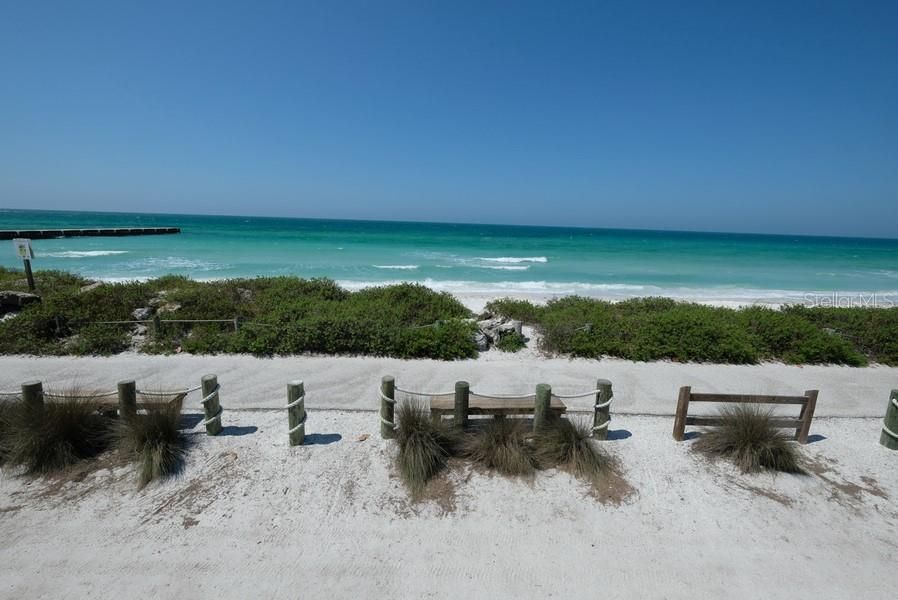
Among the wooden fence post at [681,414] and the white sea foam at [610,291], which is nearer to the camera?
the wooden fence post at [681,414]

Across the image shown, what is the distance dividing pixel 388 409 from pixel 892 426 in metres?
6.93

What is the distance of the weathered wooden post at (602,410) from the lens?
5.09 meters

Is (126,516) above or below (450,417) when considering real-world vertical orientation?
below

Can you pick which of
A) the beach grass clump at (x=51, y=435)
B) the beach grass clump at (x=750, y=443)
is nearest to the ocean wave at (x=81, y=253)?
the beach grass clump at (x=51, y=435)

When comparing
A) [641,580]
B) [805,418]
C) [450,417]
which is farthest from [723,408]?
[450,417]

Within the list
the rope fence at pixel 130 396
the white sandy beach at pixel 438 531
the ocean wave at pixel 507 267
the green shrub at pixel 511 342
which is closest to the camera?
the white sandy beach at pixel 438 531

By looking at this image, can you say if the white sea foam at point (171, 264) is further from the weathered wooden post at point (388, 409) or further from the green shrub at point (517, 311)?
the weathered wooden post at point (388, 409)

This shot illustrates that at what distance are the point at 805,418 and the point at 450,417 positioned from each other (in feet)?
15.9

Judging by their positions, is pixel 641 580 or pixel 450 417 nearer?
pixel 641 580

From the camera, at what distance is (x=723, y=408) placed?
210 inches

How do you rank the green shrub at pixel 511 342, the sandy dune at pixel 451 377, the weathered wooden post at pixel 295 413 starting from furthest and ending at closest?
the green shrub at pixel 511 342 < the sandy dune at pixel 451 377 < the weathered wooden post at pixel 295 413

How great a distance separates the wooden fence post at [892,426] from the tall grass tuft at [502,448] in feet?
16.6

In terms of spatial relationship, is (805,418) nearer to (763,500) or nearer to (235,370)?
(763,500)

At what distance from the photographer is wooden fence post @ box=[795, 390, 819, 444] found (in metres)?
5.12
